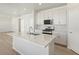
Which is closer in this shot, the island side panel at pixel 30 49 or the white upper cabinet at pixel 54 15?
the island side panel at pixel 30 49

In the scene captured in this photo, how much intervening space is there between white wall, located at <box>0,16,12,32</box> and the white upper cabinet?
8.65m

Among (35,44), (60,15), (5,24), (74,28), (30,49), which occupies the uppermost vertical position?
(60,15)

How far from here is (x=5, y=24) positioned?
15.4 meters

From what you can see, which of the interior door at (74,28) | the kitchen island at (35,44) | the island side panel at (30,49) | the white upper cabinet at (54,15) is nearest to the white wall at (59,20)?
the white upper cabinet at (54,15)

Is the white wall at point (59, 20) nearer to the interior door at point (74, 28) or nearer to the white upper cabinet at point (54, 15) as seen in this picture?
the white upper cabinet at point (54, 15)

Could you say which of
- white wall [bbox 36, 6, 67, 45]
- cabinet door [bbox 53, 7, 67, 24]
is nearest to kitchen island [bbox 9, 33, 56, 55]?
A: white wall [bbox 36, 6, 67, 45]

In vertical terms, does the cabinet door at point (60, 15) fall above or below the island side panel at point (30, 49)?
above

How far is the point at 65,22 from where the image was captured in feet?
19.3

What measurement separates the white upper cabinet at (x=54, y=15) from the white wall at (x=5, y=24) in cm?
865

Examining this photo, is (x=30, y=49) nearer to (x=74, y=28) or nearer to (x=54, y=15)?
(x=74, y=28)

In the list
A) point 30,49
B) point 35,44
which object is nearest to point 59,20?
point 30,49

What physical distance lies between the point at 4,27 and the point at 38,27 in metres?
8.72

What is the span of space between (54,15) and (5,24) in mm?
10403

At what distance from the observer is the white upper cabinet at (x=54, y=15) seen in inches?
236
